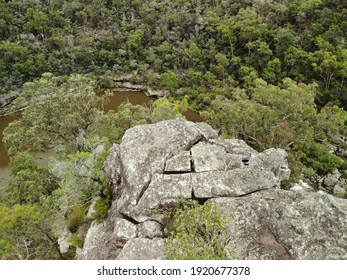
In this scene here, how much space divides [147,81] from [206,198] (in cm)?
3262

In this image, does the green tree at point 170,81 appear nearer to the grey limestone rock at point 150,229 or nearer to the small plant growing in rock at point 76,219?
the small plant growing in rock at point 76,219

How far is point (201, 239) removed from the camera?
779 cm

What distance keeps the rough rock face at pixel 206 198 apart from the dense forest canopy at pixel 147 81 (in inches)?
75.3

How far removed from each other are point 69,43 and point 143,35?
34.5ft

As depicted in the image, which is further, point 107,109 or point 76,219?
point 107,109

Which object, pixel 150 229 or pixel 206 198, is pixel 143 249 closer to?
pixel 150 229

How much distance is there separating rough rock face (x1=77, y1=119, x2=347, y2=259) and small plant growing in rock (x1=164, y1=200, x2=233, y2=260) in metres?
0.71

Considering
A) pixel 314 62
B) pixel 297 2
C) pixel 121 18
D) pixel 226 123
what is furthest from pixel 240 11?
pixel 226 123

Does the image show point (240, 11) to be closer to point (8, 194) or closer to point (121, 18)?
point (121, 18)

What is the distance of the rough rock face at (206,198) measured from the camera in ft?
30.3

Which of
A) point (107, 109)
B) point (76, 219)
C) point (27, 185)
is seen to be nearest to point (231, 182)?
point (76, 219)

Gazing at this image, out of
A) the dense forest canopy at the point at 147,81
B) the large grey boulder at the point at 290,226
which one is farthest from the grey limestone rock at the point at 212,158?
the dense forest canopy at the point at 147,81

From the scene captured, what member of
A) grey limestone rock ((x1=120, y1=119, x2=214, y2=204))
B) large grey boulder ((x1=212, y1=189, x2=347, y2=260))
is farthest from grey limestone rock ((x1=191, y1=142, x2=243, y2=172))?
large grey boulder ((x1=212, y1=189, x2=347, y2=260))

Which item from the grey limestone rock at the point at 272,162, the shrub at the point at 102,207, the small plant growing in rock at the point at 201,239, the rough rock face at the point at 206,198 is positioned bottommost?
the shrub at the point at 102,207
